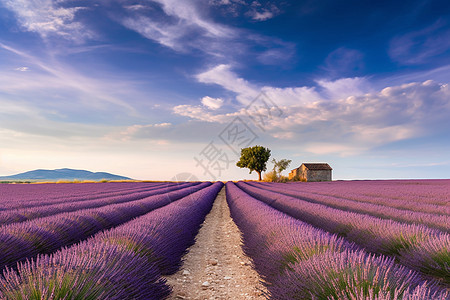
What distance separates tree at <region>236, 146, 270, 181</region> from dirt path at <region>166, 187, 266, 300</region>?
4723 centimetres

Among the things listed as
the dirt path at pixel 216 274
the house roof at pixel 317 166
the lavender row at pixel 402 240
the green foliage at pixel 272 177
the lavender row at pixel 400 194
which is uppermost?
the house roof at pixel 317 166

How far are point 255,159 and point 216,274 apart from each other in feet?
163

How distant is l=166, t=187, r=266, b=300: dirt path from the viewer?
10.1 ft

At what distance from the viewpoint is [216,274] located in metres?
3.76

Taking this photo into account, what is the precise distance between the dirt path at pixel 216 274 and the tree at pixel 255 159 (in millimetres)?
47232

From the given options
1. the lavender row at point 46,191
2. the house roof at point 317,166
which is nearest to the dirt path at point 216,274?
the lavender row at point 46,191

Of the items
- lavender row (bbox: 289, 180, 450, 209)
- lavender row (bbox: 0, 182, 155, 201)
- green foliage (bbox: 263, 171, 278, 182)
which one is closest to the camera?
lavender row (bbox: 289, 180, 450, 209)

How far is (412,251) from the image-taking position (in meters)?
3.11

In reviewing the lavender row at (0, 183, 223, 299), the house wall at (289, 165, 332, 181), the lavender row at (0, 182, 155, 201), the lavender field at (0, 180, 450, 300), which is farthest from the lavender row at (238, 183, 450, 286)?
the house wall at (289, 165, 332, 181)

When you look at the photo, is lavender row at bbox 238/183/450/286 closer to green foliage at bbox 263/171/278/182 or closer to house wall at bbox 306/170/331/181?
green foliage at bbox 263/171/278/182

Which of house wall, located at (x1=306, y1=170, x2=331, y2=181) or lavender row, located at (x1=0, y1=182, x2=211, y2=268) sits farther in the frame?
house wall, located at (x1=306, y1=170, x2=331, y2=181)

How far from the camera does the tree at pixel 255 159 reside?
52.9 meters

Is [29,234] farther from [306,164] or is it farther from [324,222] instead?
[306,164]

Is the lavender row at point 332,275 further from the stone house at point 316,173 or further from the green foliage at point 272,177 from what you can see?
the stone house at point 316,173
